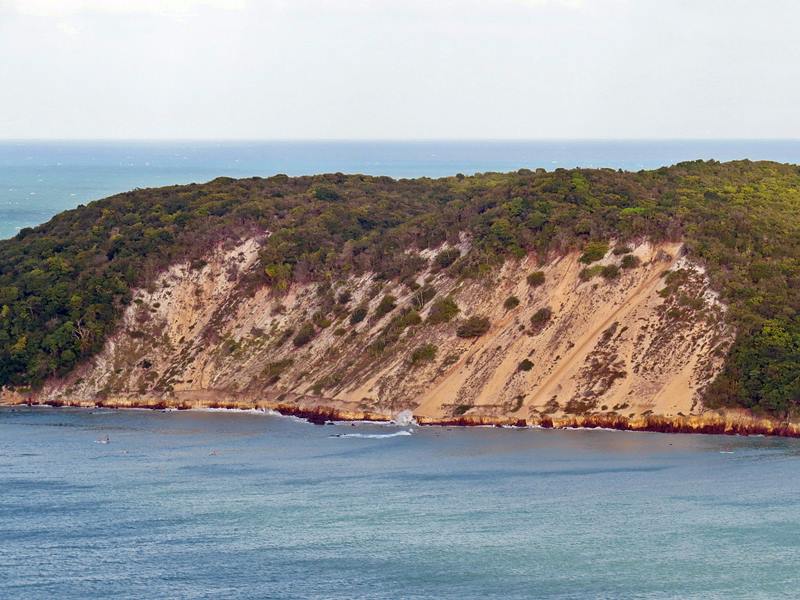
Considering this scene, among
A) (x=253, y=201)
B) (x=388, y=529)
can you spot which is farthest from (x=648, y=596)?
(x=253, y=201)

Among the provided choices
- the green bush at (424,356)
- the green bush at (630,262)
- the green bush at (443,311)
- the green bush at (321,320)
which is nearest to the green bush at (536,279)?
the green bush at (443,311)

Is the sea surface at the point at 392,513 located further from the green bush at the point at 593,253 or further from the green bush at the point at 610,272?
the green bush at the point at 593,253

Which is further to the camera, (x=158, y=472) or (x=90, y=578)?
(x=158, y=472)

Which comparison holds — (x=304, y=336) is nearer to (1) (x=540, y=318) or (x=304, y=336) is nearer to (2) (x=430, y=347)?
(2) (x=430, y=347)

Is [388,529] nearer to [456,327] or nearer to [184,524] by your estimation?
[184,524]

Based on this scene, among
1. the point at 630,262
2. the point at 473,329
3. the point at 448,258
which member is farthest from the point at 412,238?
the point at 630,262

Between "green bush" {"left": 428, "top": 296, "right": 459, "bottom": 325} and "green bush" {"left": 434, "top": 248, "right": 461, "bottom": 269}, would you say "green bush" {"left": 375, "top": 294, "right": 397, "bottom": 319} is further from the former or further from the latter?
"green bush" {"left": 434, "top": 248, "right": 461, "bottom": 269}
